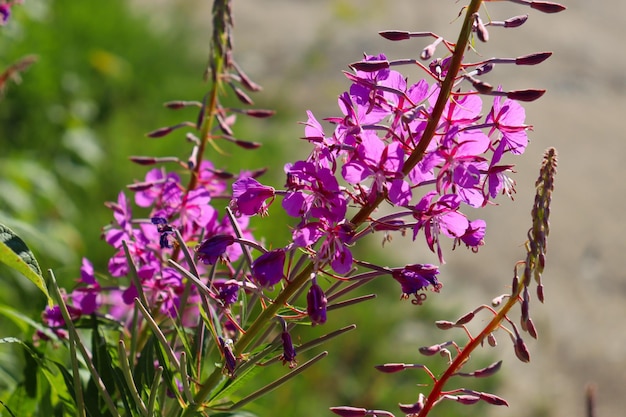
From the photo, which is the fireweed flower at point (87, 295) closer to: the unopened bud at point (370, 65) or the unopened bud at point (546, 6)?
the unopened bud at point (370, 65)

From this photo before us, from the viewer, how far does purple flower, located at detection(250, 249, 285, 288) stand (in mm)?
923

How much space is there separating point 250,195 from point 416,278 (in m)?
0.21

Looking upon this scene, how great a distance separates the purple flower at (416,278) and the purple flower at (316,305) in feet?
0.36

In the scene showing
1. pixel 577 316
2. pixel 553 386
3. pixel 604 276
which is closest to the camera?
pixel 553 386

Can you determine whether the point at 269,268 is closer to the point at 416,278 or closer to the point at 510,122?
the point at 416,278

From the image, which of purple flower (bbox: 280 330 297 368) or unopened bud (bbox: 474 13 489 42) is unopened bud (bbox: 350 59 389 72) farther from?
purple flower (bbox: 280 330 297 368)

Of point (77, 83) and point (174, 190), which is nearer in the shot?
point (174, 190)

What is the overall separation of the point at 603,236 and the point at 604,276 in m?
0.48

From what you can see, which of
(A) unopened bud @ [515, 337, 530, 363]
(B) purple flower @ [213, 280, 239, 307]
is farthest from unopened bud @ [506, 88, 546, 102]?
(B) purple flower @ [213, 280, 239, 307]

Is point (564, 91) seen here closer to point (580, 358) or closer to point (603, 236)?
point (603, 236)

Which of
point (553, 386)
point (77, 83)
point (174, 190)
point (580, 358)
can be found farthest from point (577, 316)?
point (174, 190)

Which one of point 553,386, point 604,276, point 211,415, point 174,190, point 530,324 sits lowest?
point 553,386

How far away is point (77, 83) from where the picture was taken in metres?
4.58

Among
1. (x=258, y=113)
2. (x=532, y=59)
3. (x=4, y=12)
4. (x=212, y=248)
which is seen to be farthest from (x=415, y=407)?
(x=4, y=12)
